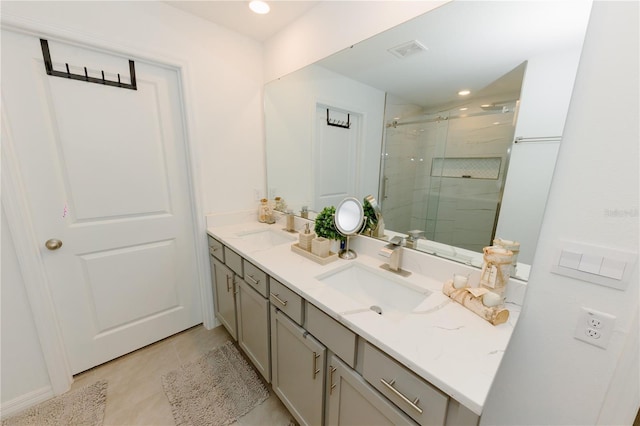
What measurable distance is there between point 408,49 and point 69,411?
8.90ft

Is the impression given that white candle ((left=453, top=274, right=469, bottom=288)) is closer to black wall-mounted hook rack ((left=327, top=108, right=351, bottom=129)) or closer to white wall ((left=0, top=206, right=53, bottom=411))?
black wall-mounted hook rack ((left=327, top=108, right=351, bottom=129))

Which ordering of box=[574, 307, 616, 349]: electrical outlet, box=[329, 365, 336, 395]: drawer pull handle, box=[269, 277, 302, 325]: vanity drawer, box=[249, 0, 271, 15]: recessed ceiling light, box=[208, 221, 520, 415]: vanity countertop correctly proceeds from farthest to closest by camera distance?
box=[249, 0, 271, 15]: recessed ceiling light, box=[269, 277, 302, 325]: vanity drawer, box=[329, 365, 336, 395]: drawer pull handle, box=[574, 307, 616, 349]: electrical outlet, box=[208, 221, 520, 415]: vanity countertop

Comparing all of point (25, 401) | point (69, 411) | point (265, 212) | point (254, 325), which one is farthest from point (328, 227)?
point (25, 401)

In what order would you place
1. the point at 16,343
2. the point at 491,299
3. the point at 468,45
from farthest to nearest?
the point at 16,343
the point at 468,45
the point at 491,299

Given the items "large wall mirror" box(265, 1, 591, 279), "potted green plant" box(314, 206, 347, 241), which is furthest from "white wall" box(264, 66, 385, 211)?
"potted green plant" box(314, 206, 347, 241)

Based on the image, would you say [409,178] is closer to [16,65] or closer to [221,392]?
[221,392]

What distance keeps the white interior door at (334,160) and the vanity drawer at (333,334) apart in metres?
0.84

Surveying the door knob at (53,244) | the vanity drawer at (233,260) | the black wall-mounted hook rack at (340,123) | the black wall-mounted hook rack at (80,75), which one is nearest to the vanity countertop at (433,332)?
the vanity drawer at (233,260)

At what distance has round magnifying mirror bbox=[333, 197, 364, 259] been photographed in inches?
50.6

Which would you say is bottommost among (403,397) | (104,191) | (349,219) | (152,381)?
(152,381)

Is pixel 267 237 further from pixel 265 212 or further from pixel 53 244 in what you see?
pixel 53 244

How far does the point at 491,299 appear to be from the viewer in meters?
0.81

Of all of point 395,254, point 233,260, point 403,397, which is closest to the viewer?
point 403,397

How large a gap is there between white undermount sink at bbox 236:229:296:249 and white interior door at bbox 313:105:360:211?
0.34 m
